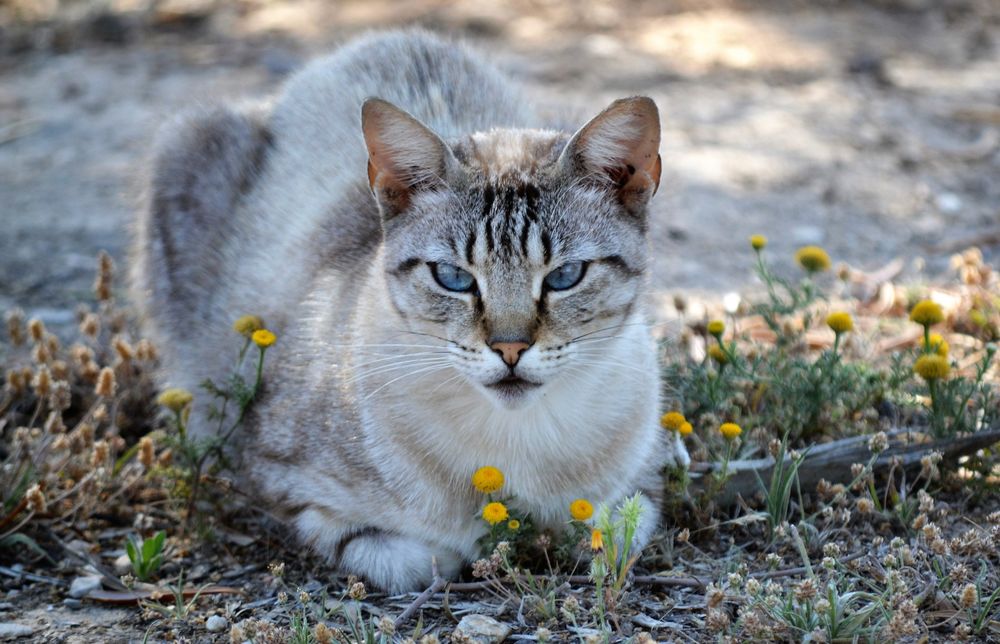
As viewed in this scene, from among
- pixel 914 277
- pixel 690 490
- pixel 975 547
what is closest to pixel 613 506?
pixel 690 490

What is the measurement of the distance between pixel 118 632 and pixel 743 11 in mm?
7092

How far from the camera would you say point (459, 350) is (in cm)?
310

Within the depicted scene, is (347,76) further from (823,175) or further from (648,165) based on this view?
(823,175)

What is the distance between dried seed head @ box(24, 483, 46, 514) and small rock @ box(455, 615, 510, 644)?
1.41 metres

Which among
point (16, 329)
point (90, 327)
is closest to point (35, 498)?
point (90, 327)

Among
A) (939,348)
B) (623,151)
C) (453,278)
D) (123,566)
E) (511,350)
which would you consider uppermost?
(623,151)

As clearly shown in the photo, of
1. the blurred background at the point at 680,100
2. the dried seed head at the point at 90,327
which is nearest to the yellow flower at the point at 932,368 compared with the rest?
the blurred background at the point at 680,100

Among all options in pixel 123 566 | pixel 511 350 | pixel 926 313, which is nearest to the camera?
pixel 511 350

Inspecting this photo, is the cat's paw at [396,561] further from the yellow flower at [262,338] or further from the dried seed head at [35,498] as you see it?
the dried seed head at [35,498]

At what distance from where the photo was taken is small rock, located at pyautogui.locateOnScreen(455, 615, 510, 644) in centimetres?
298

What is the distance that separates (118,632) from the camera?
Answer: 3209mm

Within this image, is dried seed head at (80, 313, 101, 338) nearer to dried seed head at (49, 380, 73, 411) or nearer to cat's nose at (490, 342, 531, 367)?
dried seed head at (49, 380, 73, 411)

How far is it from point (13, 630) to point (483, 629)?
4.30ft

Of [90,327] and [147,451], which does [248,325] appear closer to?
[147,451]
